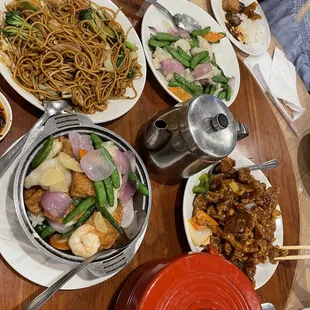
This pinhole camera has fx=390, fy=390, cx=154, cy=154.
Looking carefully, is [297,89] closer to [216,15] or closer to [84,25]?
[216,15]

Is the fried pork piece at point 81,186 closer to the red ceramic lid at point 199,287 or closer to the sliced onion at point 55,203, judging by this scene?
the sliced onion at point 55,203

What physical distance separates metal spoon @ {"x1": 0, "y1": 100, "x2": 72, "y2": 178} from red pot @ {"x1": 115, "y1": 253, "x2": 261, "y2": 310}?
748 mm

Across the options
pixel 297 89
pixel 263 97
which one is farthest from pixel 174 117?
pixel 297 89

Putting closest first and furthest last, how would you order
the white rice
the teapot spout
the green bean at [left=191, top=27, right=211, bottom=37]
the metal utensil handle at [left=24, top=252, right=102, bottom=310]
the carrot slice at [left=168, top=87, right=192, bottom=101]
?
1. the metal utensil handle at [left=24, top=252, right=102, bottom=310]
2. the teapot spout
3. the carrot slice at [left=168, top=87, right=192, bottom=101]
4. the green bean at [left=191, top=27, right=211, bottom=37]
5. the white rice

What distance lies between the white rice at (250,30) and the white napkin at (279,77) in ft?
0.47

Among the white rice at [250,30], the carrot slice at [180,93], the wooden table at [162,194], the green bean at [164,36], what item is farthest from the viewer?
the white rice at [250,30]

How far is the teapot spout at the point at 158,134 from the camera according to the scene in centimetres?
195

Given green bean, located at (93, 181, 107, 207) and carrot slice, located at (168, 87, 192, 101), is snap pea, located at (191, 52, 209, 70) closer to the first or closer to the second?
carrot slice, located at (168, 87, 192, 101)

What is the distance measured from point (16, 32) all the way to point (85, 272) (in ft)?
3.88

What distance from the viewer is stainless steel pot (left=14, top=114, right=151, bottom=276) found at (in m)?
1.49

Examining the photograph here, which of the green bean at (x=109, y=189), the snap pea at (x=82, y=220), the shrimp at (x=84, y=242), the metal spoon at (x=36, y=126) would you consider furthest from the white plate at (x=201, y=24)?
the shrimp at (x=84, y=242)

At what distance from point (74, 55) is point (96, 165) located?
748 mm

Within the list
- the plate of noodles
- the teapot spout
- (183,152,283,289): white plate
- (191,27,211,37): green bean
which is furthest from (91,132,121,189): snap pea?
(191,27,211,37): green bean

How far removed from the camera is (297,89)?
3.44 m
